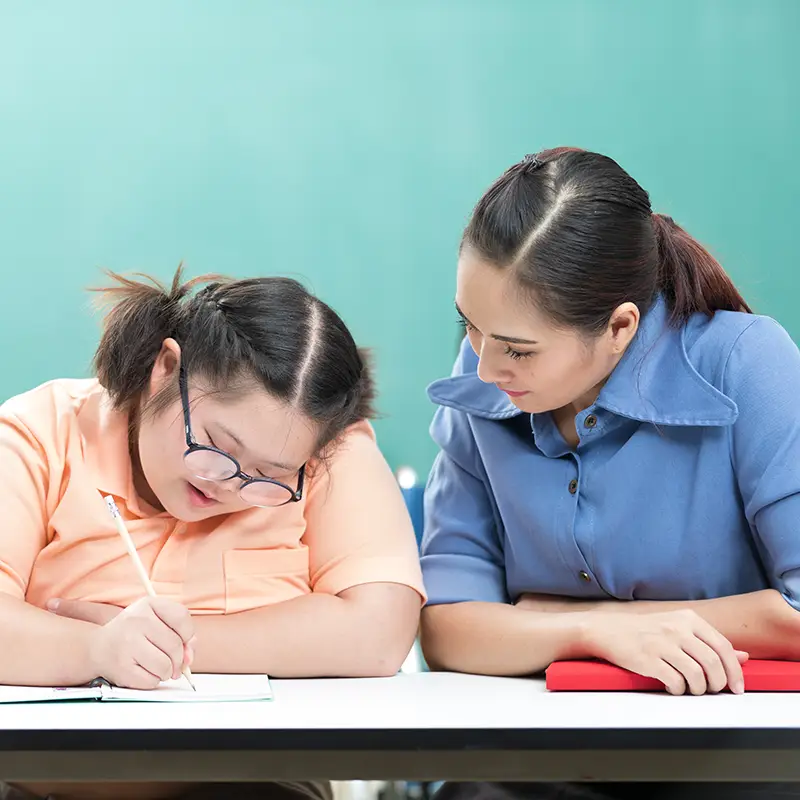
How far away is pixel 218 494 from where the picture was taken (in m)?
1.17

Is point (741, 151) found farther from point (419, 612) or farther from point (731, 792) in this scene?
point (731, 792)

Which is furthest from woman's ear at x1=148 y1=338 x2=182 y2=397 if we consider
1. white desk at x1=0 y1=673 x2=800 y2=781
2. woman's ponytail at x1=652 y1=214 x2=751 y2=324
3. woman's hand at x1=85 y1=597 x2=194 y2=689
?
woman's ponytail at x1=652 y1=214 x2=751 y2=324

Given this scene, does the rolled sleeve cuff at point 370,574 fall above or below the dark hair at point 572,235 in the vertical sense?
below

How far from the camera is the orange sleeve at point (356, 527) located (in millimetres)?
1265

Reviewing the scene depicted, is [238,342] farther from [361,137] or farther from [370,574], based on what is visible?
[361,137]

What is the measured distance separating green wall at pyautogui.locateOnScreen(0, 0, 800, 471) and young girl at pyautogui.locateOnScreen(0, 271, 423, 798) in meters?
1.44

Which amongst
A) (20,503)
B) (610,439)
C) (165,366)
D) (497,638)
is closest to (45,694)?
(20,503)

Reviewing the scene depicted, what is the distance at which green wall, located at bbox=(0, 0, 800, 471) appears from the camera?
2713 millimetres

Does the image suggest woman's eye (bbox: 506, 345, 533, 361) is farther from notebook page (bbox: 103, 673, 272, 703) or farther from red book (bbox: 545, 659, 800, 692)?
notebook page (bbox: 103, 673, 272, 703)

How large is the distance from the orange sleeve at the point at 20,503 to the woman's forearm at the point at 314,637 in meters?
0.20

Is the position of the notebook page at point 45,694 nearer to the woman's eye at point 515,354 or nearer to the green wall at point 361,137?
the woman's eye at point 515,354

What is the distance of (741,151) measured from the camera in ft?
9.16

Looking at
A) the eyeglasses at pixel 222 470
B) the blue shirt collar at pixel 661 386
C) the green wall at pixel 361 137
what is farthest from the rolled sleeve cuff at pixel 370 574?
the green wall at pixel 361 137

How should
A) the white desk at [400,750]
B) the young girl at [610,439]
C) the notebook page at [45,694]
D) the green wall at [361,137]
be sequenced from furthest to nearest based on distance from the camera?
1. the green wall at [361,137]
2. the young girl at [610,439]
3. the notebook page at [45,694]
4. the white desk at [400,750]
